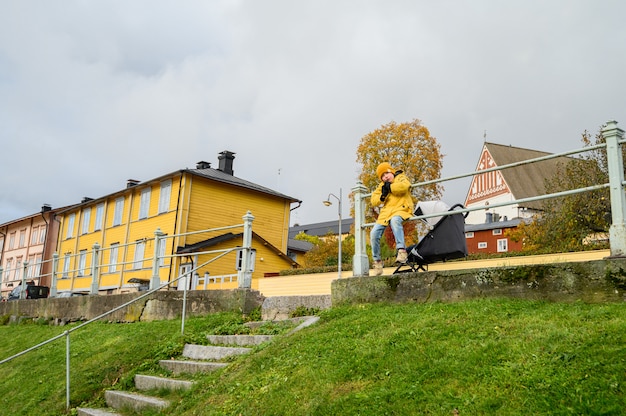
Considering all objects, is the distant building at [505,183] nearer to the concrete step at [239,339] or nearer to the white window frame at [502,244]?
the white window frame at [502,244]

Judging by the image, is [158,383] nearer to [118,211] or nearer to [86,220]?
[118,211]

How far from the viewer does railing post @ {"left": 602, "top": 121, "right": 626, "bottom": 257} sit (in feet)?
16.4

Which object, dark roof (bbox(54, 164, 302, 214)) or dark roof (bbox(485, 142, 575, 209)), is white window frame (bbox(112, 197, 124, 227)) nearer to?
dark roof (bbox(54, 164, 302, 214))

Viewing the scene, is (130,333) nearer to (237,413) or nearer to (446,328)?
(237,413)

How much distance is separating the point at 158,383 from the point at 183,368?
0.40 meters

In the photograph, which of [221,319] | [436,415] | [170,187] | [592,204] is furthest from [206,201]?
[436,415]

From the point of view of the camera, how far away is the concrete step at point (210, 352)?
672 cm

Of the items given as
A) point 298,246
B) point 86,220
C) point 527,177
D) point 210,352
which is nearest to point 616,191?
point 210,352

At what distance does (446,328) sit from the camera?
188 inches

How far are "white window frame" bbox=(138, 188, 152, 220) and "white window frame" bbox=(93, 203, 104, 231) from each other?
488 centimetres

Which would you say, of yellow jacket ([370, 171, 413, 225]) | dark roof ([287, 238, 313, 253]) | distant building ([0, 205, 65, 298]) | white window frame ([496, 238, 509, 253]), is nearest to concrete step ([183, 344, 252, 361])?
yellow jacket ([370, 171, 413, 225])

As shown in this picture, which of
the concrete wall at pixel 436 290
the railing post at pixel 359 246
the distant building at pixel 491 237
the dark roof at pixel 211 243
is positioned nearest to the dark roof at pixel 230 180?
the dark roof at pixel 211 243

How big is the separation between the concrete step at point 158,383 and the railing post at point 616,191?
4.59m

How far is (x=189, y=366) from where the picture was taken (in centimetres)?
676
